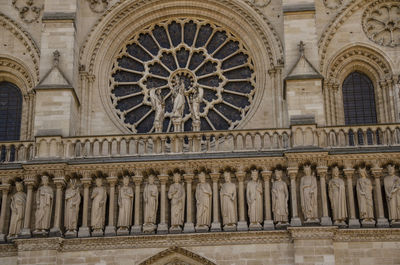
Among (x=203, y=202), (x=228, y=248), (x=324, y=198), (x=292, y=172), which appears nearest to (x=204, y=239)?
(x=228, y=248)

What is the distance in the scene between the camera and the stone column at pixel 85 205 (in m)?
18.9

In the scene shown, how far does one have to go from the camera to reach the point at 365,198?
18.9 meters

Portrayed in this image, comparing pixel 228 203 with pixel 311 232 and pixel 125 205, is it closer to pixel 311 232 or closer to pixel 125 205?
pixel 311 232

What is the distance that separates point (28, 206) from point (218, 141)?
Result: 4737 mm

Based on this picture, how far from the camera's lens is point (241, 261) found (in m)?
18.4

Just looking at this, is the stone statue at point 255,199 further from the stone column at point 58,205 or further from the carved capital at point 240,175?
the stone column at point 58,205

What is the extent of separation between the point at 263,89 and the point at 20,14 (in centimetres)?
695

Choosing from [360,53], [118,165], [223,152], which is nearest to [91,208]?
[118,165]

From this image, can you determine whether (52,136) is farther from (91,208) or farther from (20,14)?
(20,14)

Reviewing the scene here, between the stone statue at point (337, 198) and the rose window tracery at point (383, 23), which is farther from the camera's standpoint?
the rose window tracery at point (383, 23)

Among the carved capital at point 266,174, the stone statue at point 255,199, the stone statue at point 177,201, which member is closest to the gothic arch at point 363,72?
the carved capital at point 266,174

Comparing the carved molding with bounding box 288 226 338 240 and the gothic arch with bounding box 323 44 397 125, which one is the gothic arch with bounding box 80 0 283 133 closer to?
the gothic arch with bounding box 323 44 397 125

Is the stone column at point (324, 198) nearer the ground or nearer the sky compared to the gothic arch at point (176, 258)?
nearer the sky

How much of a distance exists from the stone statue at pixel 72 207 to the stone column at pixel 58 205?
5.4 inches
